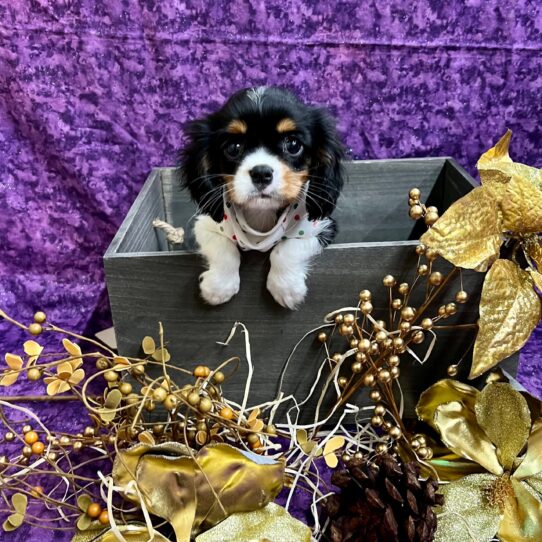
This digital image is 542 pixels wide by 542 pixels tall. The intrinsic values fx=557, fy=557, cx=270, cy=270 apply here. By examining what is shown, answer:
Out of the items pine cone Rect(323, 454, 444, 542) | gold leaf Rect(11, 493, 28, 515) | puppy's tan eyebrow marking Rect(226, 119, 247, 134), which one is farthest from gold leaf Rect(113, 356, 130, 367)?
puppy's tan eyebrow marking Rect(226, 119, 247, 134)

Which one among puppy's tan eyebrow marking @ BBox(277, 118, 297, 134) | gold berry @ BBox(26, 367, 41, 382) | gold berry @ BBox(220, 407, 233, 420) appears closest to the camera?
gold berry @ BBox(26, 367, 41, 382)

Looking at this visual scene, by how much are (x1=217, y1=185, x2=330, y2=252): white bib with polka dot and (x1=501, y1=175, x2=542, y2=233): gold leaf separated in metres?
0.36

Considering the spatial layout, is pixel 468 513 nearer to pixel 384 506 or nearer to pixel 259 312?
pixel 384 506

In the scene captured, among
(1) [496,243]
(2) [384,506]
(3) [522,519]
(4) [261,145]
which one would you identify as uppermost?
(4) [261,145]

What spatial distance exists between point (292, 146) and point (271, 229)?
0.17m

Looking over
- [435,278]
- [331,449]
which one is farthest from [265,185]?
[331,449]

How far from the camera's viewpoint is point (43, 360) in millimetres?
1312

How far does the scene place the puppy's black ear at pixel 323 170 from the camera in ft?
3.65

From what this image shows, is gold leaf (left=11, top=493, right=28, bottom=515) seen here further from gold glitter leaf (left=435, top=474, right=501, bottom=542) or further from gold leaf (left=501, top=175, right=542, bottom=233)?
gold leaf (left=501, top=175, right=542, bottom=233)

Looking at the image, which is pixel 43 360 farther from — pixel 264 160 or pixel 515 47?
pixel 515 47

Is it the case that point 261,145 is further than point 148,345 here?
Yes

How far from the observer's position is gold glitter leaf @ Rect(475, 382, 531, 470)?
940 mm

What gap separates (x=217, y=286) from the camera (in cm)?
101

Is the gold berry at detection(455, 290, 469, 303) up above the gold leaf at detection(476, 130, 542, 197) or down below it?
below
